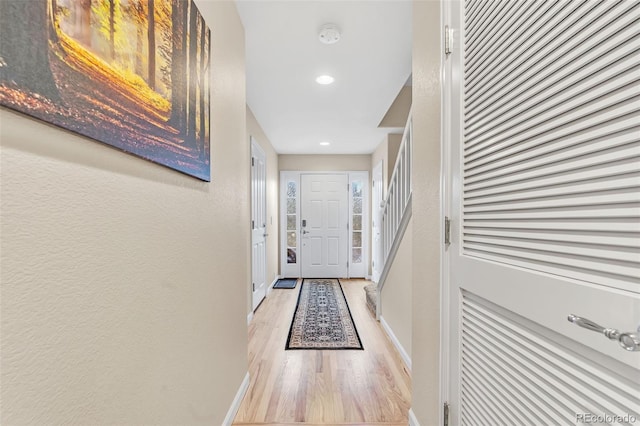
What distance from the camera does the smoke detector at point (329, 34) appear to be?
1931 mm

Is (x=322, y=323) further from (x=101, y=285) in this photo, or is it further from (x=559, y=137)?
(x=559, y=137)

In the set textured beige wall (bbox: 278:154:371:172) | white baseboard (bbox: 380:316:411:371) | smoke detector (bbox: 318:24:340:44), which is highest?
smoke detector (bbox: 318:24:340:44)

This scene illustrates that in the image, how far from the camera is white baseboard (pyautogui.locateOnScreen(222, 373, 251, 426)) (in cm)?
159

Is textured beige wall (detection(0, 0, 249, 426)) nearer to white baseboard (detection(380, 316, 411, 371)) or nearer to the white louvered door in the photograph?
the white louvered door

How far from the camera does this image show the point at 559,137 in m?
0.70

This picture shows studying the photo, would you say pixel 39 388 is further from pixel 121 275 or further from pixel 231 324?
pixel 231 324

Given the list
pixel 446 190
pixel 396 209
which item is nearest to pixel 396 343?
pixel 396 209

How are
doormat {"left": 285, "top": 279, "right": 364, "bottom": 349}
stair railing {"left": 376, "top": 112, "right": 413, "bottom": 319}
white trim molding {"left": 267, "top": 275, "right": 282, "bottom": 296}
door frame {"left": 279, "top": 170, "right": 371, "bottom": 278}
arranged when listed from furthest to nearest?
door frame {"left": 279, "top": 170, "right": 371, "bottom": 278}
white trim molding {"left": 267, "top": 275, "right": 282, "bottom": 296}
doormat {"left": 285, "top": 279, "right": 364, "bottom": 349}
stair railing {"left": 376, "top": 112, "right": 413, "bottom": 319}

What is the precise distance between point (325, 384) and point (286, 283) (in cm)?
317

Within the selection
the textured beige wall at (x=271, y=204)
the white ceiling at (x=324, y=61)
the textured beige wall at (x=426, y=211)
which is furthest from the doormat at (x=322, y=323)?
the white ceiling at (x=324, y=61)

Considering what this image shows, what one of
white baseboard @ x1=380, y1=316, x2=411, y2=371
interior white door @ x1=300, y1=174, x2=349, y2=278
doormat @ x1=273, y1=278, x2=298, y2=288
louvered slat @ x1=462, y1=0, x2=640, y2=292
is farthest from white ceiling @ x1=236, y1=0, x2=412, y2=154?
doormat @ x1=273, y1=278, x2=298, y2=288

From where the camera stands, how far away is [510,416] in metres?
0.84

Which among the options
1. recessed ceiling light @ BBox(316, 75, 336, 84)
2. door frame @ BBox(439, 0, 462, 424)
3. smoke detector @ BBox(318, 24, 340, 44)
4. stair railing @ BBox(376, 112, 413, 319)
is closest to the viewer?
door frame @ BBox(439, 0, 462, 424)

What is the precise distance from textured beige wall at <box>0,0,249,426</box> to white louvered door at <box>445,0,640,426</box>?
Answer: 3.40 ft
